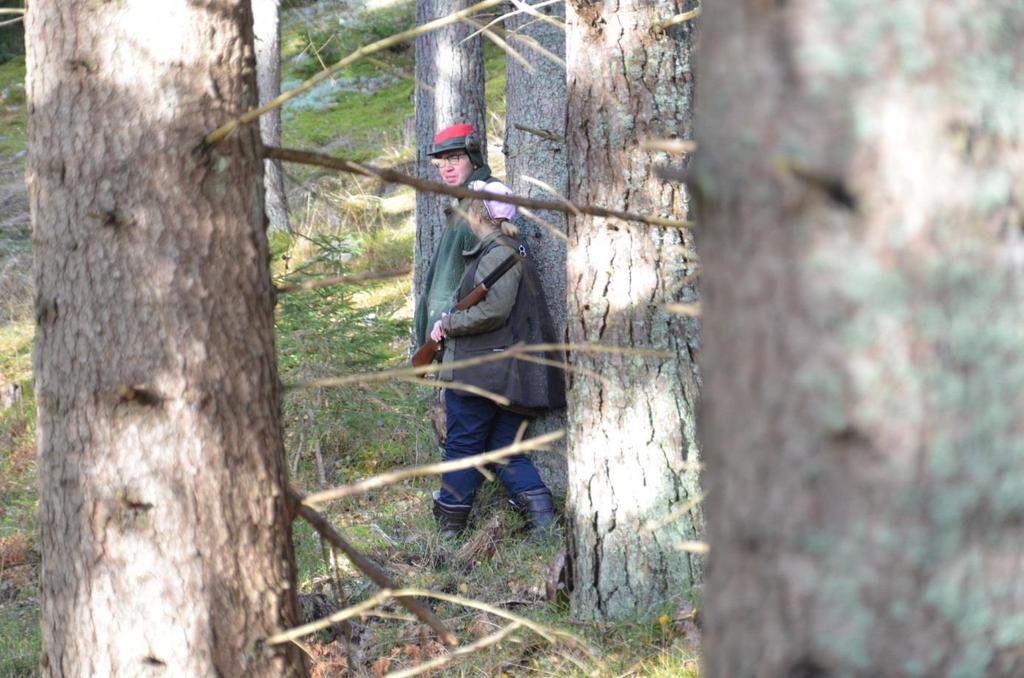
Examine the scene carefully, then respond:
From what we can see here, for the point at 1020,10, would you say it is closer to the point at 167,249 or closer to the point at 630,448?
the point at 167,249

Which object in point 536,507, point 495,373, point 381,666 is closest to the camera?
point 381,666

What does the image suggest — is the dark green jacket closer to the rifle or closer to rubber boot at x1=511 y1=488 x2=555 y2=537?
the rifle

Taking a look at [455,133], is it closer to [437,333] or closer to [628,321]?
[437,333]

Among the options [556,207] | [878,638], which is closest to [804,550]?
[878,638]

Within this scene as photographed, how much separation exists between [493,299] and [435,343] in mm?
548

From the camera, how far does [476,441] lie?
641 cm

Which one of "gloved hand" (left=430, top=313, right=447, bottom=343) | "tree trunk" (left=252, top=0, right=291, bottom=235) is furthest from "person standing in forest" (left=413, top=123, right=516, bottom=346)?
"tree trunk" (left=252, top=0, right=291, bottom=235)

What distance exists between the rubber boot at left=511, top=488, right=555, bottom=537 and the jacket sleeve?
1.00 metres

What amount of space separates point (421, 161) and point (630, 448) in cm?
523

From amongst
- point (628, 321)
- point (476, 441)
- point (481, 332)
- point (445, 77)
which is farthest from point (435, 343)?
point (445, 77)

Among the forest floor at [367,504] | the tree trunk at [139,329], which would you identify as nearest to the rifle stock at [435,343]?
the forest floor at [367,504]

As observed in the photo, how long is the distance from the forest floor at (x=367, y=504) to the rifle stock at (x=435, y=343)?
1.50 ft

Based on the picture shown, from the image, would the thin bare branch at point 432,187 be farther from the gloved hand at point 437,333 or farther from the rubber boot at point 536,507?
the rubber boot at point 536,507

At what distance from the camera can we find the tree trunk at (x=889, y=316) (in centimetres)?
119
